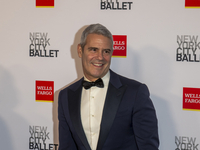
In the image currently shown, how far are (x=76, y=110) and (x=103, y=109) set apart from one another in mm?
229

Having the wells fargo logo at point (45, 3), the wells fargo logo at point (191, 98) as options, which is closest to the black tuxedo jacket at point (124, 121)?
the wells fargo logo at point (191, 98)

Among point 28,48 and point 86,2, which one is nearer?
point 86,2

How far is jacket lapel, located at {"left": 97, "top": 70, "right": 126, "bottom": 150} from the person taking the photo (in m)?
1.79

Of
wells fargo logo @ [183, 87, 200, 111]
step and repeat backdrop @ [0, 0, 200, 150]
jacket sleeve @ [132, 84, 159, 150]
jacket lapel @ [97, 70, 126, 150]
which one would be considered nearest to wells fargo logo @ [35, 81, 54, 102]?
step and repeat backdrop @ [0, 0, 200, 150]

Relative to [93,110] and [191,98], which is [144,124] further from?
[191,98]

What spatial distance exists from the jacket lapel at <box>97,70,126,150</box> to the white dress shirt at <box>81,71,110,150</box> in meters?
0.10

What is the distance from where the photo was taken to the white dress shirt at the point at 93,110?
1885 millimetres

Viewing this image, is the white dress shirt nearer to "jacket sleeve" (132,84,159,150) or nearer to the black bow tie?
the black bow tie

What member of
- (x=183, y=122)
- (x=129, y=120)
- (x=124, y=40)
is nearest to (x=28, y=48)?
(x=124, y=40)

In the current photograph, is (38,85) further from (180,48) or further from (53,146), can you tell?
(180,48)

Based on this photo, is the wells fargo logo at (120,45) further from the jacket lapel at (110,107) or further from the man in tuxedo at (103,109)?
the jacket lapel at (110,107)

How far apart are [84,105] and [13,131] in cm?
120

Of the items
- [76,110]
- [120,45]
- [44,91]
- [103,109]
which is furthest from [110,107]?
[44,91]

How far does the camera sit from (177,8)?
7.52 feet
